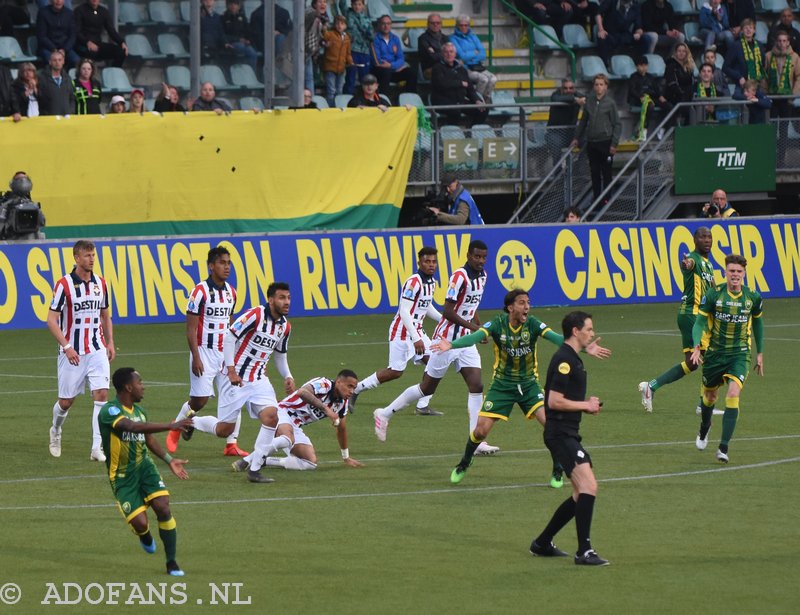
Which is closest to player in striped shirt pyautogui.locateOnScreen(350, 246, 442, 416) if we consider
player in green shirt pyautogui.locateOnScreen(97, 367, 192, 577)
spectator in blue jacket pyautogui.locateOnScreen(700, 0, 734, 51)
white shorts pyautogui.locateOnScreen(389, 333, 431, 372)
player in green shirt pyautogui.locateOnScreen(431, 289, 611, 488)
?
white shorts pyautogui.locateOnScreen(389, 333, 431, 372)

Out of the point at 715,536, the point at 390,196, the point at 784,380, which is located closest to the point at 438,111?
the point at 390,196

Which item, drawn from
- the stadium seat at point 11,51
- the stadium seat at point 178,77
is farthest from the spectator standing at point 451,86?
the stadium seat at point 11,51

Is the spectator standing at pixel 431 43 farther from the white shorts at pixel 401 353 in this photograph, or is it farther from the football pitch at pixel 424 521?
the white shorts at pixel 401 353

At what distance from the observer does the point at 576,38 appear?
37719mm

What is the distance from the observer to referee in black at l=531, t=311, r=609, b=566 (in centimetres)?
1198

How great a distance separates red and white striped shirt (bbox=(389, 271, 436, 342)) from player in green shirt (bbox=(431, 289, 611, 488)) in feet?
14.3

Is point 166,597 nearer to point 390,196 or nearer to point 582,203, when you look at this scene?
point 390,196

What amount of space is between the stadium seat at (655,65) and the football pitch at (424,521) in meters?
16.4

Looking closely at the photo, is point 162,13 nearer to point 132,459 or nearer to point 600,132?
point 600,132

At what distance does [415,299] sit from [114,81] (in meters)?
14.0

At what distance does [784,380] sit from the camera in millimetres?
22609

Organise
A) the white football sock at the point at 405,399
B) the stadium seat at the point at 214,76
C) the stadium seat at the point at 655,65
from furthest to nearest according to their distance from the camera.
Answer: the stadium seat at the point at 655,65
the stadium seat at the point at 214,76
the white football sock at the point at 405,399

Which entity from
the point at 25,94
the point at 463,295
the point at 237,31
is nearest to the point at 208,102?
the point at 237,31

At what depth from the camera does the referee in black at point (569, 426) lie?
39.3ft
